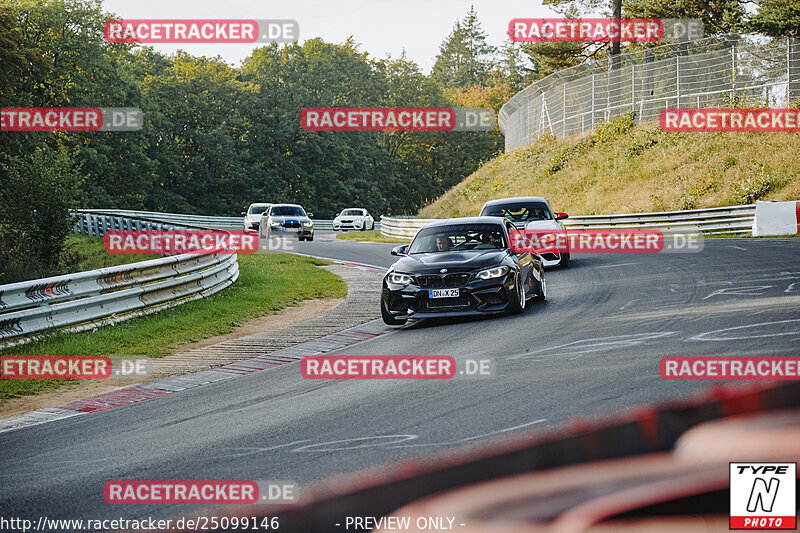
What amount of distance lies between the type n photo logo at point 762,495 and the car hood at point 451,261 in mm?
10113

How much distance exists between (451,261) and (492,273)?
2.12ft

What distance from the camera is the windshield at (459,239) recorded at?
44.9ft

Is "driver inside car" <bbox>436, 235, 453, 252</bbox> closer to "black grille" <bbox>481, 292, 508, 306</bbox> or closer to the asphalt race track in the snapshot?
the asphalt race track

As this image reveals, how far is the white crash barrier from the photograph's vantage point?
25.4 meters

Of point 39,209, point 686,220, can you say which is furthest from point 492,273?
point 686,220

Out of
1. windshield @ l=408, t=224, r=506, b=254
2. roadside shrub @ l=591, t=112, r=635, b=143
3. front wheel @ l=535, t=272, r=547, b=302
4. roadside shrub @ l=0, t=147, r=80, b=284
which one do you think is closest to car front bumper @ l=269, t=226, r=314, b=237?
roadside shrub @ l=0, t=147, r=80, b=284

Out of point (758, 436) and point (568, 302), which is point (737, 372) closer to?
point (758, 436)

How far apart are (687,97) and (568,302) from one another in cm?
2584

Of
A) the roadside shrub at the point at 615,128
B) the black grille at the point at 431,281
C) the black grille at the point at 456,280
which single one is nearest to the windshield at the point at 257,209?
the roadside shrub at the point at 615,128

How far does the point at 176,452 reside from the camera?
20.1 feet

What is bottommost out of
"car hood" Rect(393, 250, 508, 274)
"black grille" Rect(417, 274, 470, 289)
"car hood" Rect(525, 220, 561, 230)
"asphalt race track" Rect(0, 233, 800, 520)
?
"asphalt race track" Rect(0, 233, 800, 520)

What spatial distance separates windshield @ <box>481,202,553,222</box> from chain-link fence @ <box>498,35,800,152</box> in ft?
58.7

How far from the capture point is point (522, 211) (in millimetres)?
19703

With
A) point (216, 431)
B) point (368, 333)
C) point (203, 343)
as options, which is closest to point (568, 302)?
point (368, 333)
